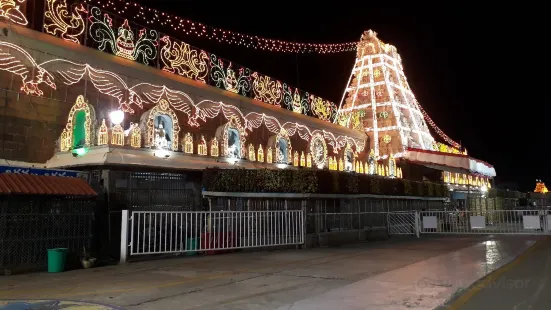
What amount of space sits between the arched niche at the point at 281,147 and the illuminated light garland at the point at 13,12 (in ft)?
40.6

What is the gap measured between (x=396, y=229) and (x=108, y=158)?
1505 cm

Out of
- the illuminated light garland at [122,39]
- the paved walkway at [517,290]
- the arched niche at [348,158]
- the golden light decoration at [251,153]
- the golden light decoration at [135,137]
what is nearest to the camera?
the paved walkway at [517,290]

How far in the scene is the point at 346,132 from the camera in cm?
3058

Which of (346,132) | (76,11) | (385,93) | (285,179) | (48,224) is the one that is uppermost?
(385,93)

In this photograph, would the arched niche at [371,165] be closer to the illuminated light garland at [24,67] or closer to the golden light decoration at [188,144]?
the golden light decoration at [188,144]

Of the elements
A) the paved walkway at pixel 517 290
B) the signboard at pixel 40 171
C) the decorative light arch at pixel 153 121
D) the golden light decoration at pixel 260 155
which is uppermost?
the decorative light arch at pixel 153 121

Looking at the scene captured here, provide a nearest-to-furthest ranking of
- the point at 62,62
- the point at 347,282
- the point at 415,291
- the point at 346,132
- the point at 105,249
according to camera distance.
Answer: the point at 415,291 < the point at 347,282 < the point at 105,249 < the point at 62,62 < the point at 346,132

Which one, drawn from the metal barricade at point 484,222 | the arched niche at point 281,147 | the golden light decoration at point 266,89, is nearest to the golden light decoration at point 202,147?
the arched niche at point 281,147

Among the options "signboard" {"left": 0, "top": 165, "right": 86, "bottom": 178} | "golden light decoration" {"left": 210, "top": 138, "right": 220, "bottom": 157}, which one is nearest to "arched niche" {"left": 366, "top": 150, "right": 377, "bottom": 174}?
"golden light decoration" {"left": 210, "top": 138, "right": 220, "bottom": 157}

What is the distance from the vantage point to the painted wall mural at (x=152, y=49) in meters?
15.3

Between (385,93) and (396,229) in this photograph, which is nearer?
(396,229)

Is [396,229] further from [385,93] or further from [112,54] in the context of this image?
[385,93]

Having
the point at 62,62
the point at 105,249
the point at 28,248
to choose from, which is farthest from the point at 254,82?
the point at 28,248

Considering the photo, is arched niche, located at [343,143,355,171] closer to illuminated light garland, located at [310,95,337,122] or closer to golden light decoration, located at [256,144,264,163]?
illuminated light garland, located at [310,95,337,122]
